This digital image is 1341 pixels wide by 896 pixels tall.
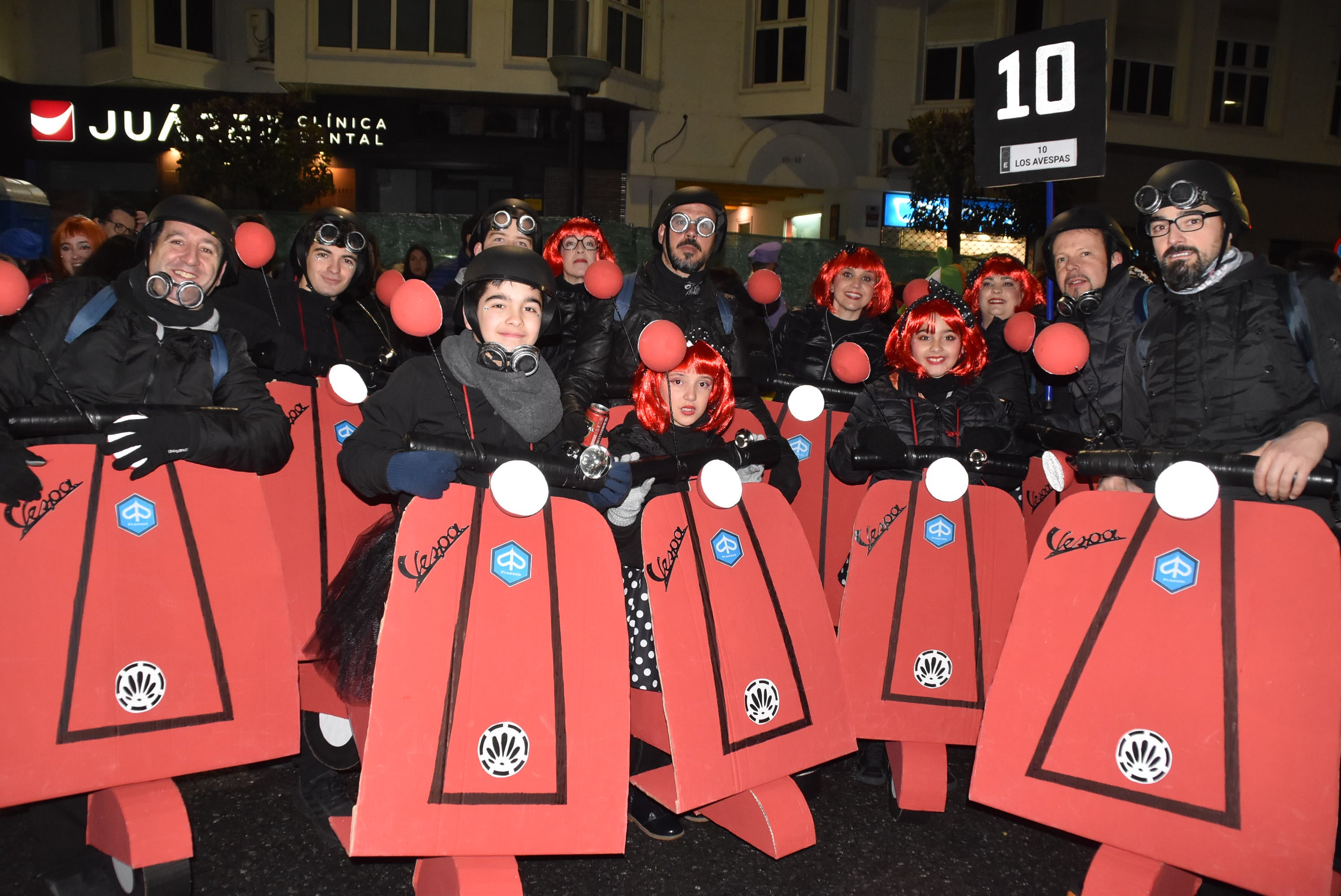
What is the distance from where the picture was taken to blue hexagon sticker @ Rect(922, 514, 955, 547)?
3.38 meters

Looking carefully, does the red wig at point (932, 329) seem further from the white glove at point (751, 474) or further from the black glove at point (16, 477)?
the black glove at point (16, 477)

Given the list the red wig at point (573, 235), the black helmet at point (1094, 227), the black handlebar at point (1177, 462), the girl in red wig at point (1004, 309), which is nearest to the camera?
the black handlebar at point (1177, 462)

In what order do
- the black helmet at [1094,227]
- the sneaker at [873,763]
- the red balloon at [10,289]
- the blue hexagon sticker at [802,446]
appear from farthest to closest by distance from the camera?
1. the blue hexagon sticker at [802,446]
2. the black helmet at [1094,227]
3. the sneaker at [873,763]
4. the red balloon at [10,289]

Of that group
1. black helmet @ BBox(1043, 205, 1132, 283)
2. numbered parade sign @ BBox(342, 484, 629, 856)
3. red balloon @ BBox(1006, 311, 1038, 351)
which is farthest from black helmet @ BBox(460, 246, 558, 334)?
black helmet @ BBox(1043, 205, 1132, 283)

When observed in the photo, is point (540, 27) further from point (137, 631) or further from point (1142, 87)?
point (137, 631)

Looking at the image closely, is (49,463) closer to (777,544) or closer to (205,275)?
(205,275)

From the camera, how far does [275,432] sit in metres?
2.88

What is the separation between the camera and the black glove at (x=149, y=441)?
2.45 m

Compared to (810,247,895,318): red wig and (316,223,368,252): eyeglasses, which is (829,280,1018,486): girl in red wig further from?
(316,223,368,252): eyeglasses

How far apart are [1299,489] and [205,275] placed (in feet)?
10.2

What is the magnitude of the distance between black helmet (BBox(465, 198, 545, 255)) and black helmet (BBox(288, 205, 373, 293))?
1.62 ft

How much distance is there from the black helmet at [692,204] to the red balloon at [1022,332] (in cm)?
123

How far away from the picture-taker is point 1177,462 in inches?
94.4

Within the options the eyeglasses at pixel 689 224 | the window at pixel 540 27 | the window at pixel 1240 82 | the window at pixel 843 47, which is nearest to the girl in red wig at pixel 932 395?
the eyeglasses at pixel 689 224
